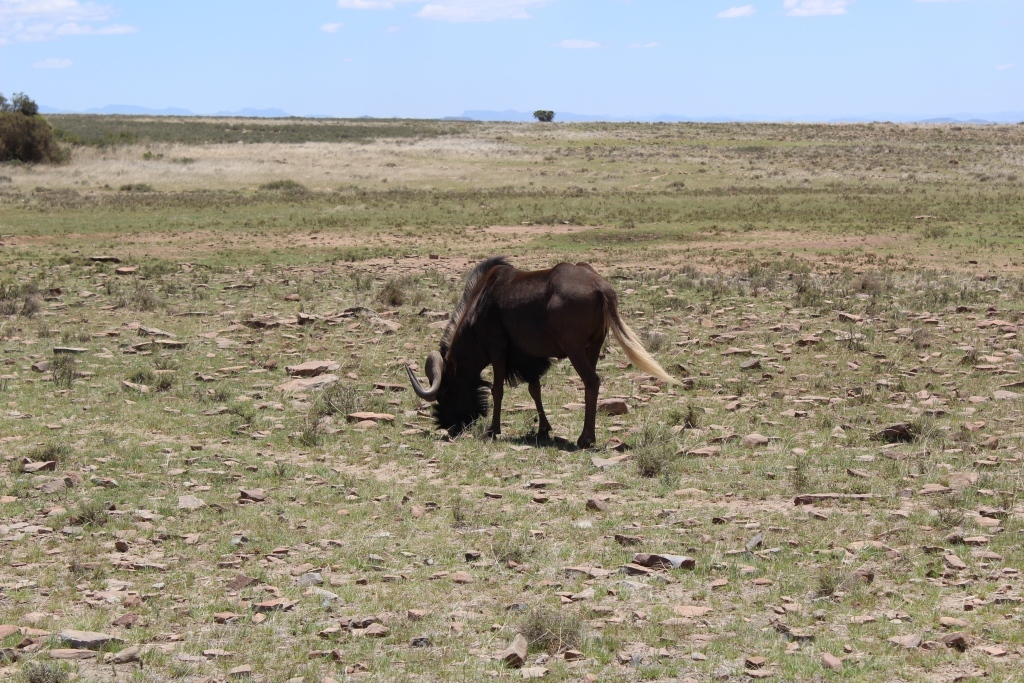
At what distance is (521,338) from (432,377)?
1.09 meters

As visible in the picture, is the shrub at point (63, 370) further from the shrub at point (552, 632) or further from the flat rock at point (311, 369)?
the shrub at point (552, 632)

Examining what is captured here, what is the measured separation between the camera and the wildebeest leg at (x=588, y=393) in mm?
10227

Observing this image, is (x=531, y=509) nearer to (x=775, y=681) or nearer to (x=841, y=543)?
(x=841, y=543)

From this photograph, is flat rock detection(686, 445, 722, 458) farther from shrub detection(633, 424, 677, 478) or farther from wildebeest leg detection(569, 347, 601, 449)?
wildebeest leg detection(569, 347, 601, 449)

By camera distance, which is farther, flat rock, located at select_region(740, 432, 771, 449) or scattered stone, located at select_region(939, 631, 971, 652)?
flat rock, located at select_region(740, 432, 771, 449)

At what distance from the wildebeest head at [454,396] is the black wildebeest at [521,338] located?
0.01m

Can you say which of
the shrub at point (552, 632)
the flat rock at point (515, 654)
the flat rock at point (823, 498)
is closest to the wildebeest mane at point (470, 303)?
the flat rock at point (823, 498)

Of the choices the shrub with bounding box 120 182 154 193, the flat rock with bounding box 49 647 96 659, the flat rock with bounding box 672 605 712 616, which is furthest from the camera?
the shrub with bounding box 120 182 154 193

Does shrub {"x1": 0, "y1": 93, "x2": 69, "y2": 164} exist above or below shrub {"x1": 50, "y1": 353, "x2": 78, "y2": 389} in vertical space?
above

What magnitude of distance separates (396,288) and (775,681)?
1389 cm

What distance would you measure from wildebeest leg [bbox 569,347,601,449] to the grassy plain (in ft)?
0.68

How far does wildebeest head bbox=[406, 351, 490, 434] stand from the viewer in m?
11.1

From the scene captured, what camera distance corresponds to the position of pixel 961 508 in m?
7.53

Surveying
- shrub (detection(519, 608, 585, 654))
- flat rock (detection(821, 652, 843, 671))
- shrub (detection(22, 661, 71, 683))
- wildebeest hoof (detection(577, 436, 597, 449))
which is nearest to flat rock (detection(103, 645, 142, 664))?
shrub (detection(22, 661, 71, 683))
